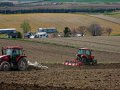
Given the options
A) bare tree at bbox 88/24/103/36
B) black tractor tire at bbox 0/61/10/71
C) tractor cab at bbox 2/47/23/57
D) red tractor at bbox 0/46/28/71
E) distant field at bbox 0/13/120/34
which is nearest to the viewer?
black tractor tire at bbox 0/61/10/71

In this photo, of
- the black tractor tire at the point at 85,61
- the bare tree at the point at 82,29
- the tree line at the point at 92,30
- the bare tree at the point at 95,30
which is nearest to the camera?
the black tractor tire at the point at 85,61

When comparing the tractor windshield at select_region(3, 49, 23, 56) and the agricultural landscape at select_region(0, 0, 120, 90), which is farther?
the tractor windshield at select_region(3, 49, 23, 56)

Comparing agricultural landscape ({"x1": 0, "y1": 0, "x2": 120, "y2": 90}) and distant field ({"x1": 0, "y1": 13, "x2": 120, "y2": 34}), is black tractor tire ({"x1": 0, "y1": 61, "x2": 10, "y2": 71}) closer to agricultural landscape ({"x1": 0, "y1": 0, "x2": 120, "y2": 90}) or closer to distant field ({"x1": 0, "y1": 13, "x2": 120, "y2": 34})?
agricultural landscape ({"x1": 0, "y1": 0, "x2": 120, "y2": 90})

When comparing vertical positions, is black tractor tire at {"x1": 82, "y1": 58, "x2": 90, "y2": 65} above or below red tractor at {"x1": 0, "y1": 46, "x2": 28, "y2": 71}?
below

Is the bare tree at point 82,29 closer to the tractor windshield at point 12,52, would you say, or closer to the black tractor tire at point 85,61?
the black tractor tire at point 85,61

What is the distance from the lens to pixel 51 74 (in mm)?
24453

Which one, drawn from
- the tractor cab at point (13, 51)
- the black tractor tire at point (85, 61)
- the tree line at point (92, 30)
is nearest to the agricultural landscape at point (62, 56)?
the tractor cab at point (13, 51)

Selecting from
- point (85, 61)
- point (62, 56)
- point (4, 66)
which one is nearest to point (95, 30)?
point (62, 56)

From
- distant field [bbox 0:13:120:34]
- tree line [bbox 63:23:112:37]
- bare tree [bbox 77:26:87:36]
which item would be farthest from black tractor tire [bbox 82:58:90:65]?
distant field [bbox 0:13:120:34]

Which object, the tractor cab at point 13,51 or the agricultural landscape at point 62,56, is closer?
the agricultural landscape at point 62,56

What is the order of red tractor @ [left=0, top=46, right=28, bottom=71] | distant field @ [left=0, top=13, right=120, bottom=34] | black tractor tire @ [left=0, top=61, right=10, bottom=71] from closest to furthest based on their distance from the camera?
1. black tractor tire @ [left=0, top=61, right=10, bottom=71]
2. red tractor @ [left=0, top=46, right=28, bottom=71]
3. distant field @ [left=0, top=13, right=120, bottom=34]

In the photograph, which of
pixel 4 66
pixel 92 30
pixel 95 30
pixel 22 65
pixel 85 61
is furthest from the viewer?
pixel 92 30

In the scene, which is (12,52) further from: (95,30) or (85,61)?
(95,30)

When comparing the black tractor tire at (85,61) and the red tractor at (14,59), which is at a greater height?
the red tractor at (14,59)
